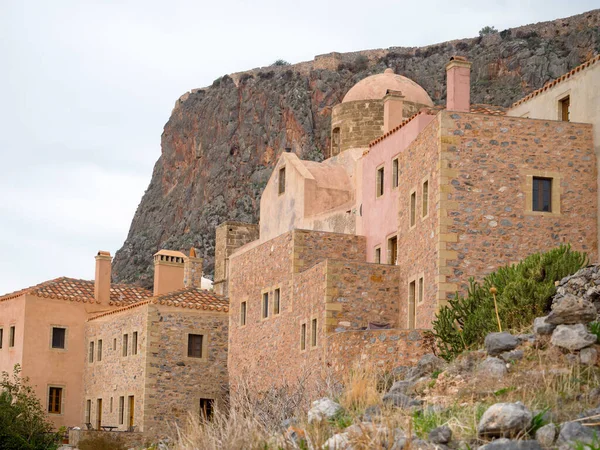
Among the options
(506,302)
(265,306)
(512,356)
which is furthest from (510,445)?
(265,306)

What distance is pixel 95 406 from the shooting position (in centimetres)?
4612

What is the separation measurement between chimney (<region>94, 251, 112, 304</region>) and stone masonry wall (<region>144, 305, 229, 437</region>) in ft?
24.1

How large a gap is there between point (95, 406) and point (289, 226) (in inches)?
448

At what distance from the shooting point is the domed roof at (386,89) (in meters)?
43.8

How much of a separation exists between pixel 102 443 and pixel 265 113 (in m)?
56.6

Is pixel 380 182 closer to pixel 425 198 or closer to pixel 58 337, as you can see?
pixel 425 198

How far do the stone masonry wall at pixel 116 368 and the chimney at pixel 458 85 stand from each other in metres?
15.6

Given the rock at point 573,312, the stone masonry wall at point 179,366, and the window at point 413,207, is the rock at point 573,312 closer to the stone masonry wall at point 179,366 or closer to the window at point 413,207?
the window at point 413,207

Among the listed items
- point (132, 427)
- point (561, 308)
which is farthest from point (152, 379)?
point (561, 308)

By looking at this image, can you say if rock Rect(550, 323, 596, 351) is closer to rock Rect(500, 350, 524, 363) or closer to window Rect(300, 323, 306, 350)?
rock Rect(500, 350, 524, 363)

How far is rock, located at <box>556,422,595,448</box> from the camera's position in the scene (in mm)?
14458

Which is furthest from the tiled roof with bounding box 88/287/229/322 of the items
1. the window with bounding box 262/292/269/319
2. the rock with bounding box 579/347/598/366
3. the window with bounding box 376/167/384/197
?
the rock with bounding box 579/347/598/366

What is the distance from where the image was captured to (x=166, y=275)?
48.7m

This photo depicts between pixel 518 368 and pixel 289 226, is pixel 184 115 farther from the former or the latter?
pixel 518 368
